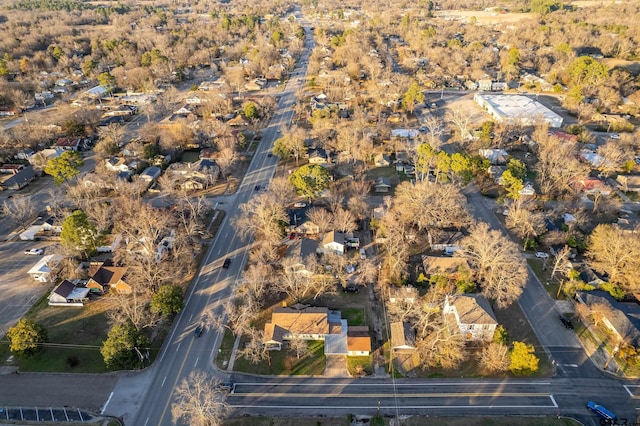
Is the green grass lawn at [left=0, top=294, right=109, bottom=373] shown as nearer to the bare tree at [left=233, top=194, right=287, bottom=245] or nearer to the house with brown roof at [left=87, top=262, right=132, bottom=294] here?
the house with brown roof at [left=87, top=262, right=132, bottom=294]

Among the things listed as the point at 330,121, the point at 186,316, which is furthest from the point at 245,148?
the point at 186,316

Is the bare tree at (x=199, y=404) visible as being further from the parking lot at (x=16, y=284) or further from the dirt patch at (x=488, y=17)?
the dirt patch at (x=488, y=17)

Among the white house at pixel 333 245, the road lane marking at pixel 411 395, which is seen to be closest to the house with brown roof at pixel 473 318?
the road lane marking at pixel 411 395

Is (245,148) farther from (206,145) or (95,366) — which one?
(95,366)

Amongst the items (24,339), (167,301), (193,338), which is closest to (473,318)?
(193,338)

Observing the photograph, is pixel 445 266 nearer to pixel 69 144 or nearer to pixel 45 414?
pixel 45 414

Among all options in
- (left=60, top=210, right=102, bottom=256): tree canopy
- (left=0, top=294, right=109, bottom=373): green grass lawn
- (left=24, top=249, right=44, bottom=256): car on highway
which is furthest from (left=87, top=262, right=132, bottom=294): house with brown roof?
(left=24, top=249, right=44, bottom=256): car on highway
